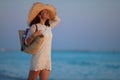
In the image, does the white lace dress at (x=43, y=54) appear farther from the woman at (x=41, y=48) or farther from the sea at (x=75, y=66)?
the sea at (x=75, y=66)

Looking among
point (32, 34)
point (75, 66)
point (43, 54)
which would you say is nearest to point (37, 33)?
point (32, 34)

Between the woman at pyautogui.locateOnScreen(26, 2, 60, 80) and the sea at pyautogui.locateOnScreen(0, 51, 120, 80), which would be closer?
the woman at pyautogui.locateOnScreen(26, 2, 60, 80)

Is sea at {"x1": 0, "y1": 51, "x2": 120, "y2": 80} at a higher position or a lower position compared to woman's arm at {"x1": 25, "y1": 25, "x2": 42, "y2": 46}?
lower

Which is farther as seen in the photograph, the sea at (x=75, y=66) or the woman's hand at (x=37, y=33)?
the sea at (x=75, y=66)

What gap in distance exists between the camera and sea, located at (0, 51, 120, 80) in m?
3.50

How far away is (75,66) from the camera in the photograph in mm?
3592

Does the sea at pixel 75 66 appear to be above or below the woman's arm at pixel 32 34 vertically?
below

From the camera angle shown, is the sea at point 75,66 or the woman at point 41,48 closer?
the woman at point 41,48

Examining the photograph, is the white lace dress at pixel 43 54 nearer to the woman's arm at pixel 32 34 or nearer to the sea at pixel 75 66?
the woman's arm at pixel 32 34

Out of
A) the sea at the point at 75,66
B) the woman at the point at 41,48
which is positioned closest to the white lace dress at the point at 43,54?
the woman at the point at 41,48

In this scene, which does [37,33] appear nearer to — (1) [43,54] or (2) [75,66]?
(1) [43,54]

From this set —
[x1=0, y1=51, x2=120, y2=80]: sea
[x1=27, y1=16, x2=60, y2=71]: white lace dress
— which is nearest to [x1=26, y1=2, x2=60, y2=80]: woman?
[x1=27, y1=16, x2=60, y2=71]: white lace dress

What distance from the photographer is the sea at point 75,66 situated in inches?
138

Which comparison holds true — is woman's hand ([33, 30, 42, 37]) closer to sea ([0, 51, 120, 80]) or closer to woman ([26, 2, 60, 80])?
woman ([26, 2, 60, 80])
